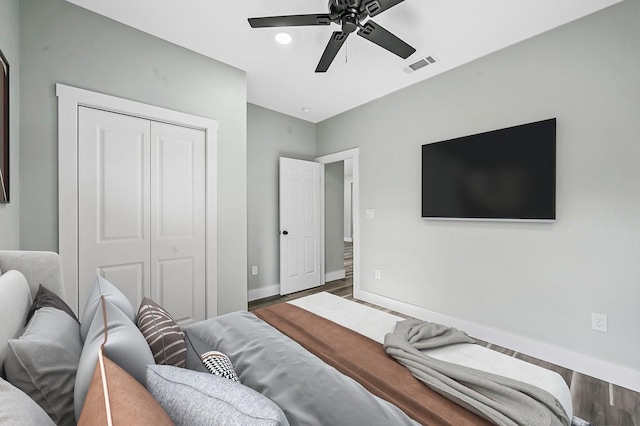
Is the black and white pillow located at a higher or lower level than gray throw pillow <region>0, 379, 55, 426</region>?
lower

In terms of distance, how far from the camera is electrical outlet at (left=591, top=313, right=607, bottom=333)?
202 centimetres

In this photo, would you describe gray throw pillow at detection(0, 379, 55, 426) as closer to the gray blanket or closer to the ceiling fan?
the gray blanket

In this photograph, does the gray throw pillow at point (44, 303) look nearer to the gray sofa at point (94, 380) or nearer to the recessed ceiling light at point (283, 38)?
the gray sofa at point (94, 380)

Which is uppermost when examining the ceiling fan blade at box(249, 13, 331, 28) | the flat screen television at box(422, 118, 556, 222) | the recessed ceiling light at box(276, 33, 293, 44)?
the recessed ceiling light at box(276, 33, 293, 44)

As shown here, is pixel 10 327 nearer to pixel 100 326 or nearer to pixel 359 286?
pixel 100 326

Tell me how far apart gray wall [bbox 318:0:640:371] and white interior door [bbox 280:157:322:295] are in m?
1.53

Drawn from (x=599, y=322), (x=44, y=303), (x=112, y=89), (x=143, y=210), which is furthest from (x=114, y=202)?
(x=599, y=322)

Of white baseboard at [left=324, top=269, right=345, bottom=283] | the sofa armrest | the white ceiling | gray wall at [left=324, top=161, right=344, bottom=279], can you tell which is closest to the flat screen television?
the white ceiling

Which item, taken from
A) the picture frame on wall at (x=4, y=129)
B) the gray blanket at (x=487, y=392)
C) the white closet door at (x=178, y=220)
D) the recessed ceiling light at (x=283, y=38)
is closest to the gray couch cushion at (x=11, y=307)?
the picture frame on wall at (x=4, y=129)

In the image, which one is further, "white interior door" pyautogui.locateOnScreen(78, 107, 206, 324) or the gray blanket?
"white interior door" pyautogui.locateOnScreen(78, 107, 206, 324)

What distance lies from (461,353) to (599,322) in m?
1.55

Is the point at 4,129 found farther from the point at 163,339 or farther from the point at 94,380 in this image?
the point at 94,380

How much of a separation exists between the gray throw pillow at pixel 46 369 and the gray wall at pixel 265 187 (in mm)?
3102

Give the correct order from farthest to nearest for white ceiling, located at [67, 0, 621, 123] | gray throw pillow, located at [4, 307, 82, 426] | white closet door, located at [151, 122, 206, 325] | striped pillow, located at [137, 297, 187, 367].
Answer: white closet door, located at [151, 122, 206, 325], white ceiling, located at [67, 0, 621, 123], striped pillow, located at [137, 297, 187, 367], gray throw pillow, located at [4, 307, 82, 426]
